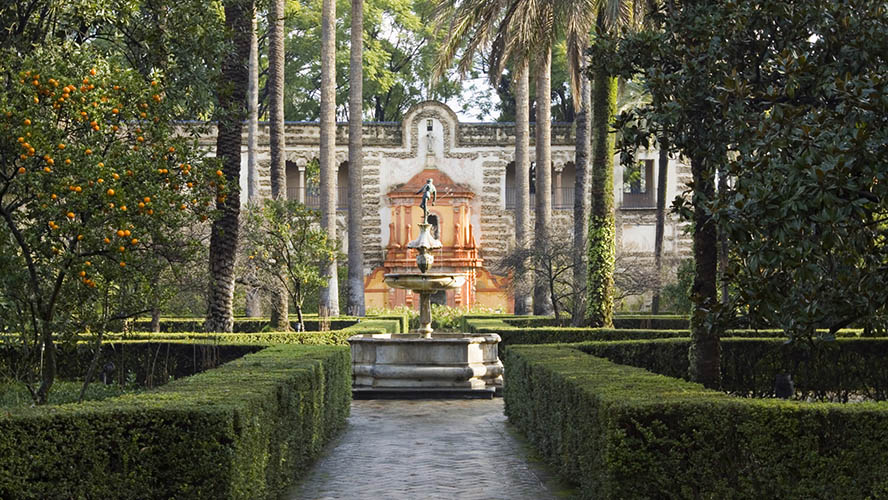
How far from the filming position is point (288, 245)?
862 inches

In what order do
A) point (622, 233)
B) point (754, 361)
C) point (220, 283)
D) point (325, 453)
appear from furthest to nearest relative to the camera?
point (622, 233), point (220, 283), point (754, 361), point (325, 453)

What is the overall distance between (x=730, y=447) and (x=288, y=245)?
16036mm

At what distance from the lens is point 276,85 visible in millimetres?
26297

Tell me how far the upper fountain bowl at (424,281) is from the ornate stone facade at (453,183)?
22.6m

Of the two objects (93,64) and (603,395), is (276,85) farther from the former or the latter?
(603,395)

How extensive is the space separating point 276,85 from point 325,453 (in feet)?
54.9

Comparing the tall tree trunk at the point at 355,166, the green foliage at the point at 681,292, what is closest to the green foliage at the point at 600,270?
the green foliage at the point at 681,292

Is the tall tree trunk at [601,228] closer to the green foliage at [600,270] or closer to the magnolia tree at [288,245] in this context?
the green foliage at [600,270]

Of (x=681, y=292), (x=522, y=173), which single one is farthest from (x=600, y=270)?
(x=522, y=173)

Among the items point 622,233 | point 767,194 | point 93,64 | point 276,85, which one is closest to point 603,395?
point 767,194

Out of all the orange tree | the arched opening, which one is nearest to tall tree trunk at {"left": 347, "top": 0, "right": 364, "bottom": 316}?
the arched opening

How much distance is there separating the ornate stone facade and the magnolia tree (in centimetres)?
1925

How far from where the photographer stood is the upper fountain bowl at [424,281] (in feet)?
60.6

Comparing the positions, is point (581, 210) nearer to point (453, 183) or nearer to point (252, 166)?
point (252, 166)
